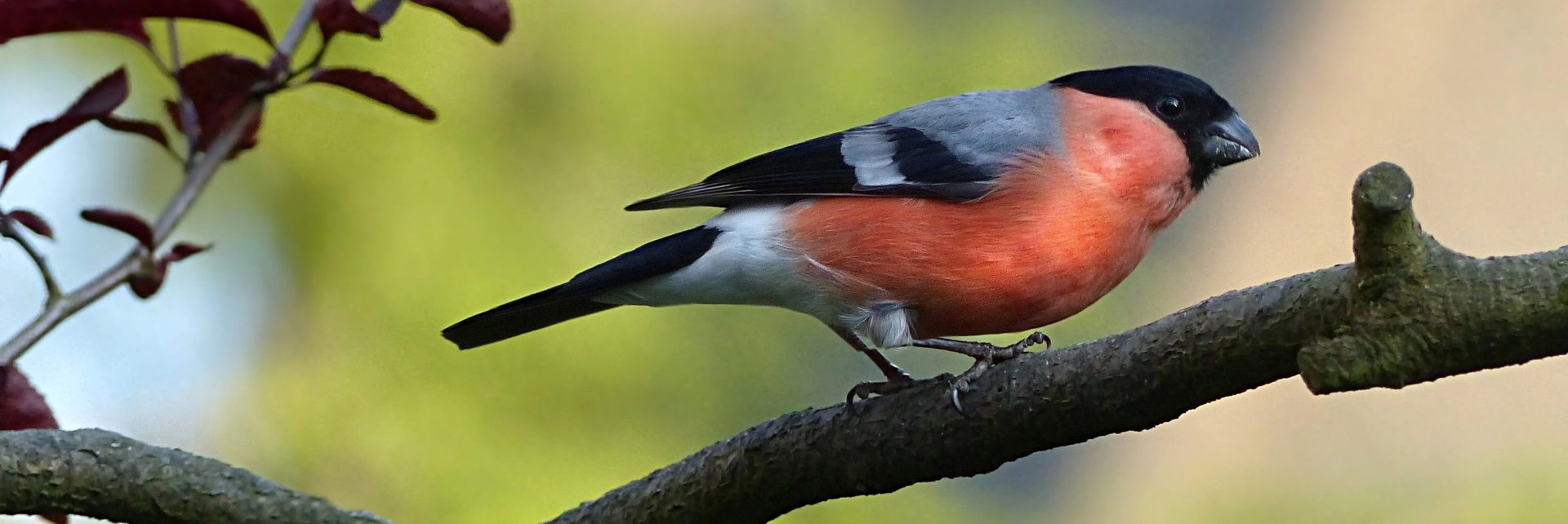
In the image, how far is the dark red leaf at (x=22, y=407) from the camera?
124 centimetres

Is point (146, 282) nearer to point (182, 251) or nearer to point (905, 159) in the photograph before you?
point (182, 251)

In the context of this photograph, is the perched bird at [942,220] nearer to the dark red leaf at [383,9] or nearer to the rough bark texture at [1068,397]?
the rough bark texture at [1068,397]

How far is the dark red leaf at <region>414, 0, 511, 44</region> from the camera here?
1.24 metres

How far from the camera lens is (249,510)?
130 cm

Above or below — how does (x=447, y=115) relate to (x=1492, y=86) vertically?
above

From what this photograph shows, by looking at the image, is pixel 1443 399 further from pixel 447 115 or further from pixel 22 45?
pixel 22 45

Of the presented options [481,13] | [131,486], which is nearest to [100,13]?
[481,13]

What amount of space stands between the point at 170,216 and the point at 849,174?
839mm

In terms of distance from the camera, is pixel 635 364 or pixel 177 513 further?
pixel 635 364

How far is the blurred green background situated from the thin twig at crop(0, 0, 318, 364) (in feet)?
4.43

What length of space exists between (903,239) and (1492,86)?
79.4 inches

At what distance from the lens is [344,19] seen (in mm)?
1219

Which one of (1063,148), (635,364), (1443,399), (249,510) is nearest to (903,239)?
(1063,148)

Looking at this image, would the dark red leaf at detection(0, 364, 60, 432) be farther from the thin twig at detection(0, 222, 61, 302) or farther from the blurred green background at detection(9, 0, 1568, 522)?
the blurred green background at detection(9, 0, 1568, 522)
